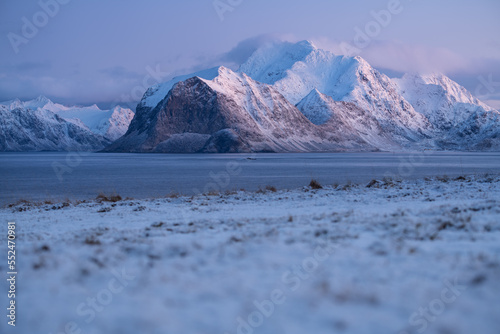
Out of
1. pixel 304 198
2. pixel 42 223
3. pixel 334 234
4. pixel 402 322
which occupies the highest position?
pixel 402 322

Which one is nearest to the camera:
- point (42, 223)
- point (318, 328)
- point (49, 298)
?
point (318, 328)

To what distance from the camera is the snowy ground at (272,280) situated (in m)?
5.20

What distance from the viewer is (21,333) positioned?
528 cm

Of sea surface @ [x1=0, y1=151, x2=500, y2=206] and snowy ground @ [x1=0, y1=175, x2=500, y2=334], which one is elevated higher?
snowy ground @ [x1=0, y1=175, x2=500, y2=334]

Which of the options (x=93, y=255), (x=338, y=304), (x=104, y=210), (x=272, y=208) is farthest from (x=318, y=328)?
(x=104, y=210)

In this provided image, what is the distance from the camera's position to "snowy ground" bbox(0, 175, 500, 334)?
520cm

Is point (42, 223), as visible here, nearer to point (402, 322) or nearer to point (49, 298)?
point (49, 298)

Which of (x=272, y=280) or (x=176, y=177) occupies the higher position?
(x=272, y=280)

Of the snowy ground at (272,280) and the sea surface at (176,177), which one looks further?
the sea surface at (176,177)

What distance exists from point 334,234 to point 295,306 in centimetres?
340

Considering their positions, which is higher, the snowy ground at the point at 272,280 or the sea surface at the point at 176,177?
the snowy ground at the point at 272,280

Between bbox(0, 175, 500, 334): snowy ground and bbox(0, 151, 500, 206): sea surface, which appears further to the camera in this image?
bbox(0, 151, 500, 206): sea surface

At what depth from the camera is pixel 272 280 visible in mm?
6199

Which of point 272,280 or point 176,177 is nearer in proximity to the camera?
point 272,280
